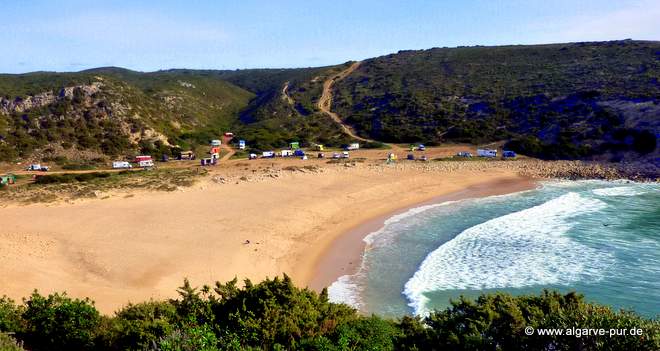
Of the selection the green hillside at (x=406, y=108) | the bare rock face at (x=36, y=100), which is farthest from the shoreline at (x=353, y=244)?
the bare rock face at (x=36, y=100)

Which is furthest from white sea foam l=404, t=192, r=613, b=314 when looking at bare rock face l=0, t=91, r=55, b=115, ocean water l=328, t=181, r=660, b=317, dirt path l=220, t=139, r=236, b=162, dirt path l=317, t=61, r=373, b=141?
bare rock face l=0, t=91, r=55, b=115

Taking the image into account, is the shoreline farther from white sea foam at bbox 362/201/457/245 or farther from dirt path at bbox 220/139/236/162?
dirt path at bbox 220/139/236/162

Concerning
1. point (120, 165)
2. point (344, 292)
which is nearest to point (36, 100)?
point (120, 165)

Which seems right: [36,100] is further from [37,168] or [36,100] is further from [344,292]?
[344,292]

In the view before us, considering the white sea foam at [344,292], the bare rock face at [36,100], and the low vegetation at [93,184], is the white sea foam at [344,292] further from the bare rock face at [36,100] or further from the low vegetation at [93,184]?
the bare rock face at [36,100]

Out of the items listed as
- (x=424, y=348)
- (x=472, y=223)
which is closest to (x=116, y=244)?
(x=424, y=348)

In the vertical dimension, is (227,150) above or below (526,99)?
below
